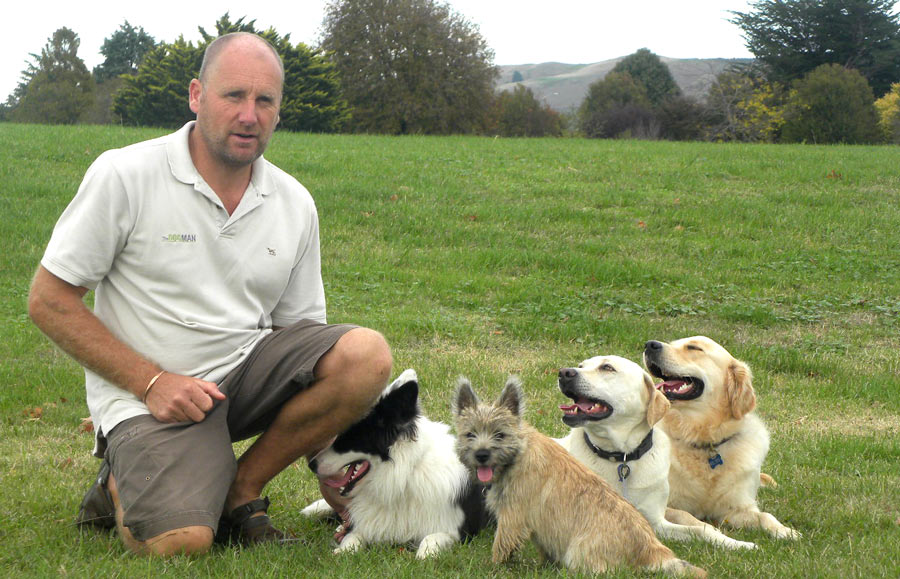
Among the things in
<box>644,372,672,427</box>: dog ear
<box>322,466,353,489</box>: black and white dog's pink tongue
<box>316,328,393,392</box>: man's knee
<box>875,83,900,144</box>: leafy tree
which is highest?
<box>316,328,393,392</box>: man's knee

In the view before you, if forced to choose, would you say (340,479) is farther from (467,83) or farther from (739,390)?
(467,83)

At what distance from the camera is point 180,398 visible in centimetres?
375

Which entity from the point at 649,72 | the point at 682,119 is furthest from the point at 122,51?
the point at 682,119

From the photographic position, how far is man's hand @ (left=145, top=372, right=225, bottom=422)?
377 cm

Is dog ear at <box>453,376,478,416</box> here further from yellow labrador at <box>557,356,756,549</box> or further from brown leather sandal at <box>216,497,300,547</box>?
brown leather sandal at <box>216,497,300,547</box>

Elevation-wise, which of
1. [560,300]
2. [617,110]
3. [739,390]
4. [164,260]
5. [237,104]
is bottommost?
[617,110]

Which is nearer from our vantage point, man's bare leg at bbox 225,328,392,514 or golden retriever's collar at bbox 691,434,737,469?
man's bare leg at bbox 225,328,392,514

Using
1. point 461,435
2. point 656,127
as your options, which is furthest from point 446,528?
point 656,127

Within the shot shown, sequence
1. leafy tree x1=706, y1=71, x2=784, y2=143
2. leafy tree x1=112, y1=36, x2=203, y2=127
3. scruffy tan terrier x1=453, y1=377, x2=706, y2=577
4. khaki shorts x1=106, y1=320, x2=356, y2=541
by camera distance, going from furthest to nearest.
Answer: leafy tree x1=706, y1=71, x2=784, y2=143 < leafy tree x1=112, y1=36, x2=203, y2=127 < khaki shorts x1=106, y1=320, x2=356, y2=541 < scruffy tan terrier x1=453, y1=377, x2=706, y2=577

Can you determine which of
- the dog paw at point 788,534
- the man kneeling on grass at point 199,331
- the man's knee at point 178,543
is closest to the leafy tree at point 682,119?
the dog paw at point 788,534

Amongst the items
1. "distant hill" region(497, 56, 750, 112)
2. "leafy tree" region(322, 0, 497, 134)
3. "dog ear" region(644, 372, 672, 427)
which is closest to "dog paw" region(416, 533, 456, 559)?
"dog ear" region(644, 372, 672, 427)

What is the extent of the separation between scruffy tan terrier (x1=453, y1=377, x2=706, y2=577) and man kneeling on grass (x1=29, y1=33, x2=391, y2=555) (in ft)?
2.15

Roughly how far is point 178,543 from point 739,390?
293 cm

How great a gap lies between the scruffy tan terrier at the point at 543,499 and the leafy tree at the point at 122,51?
7011 cm
